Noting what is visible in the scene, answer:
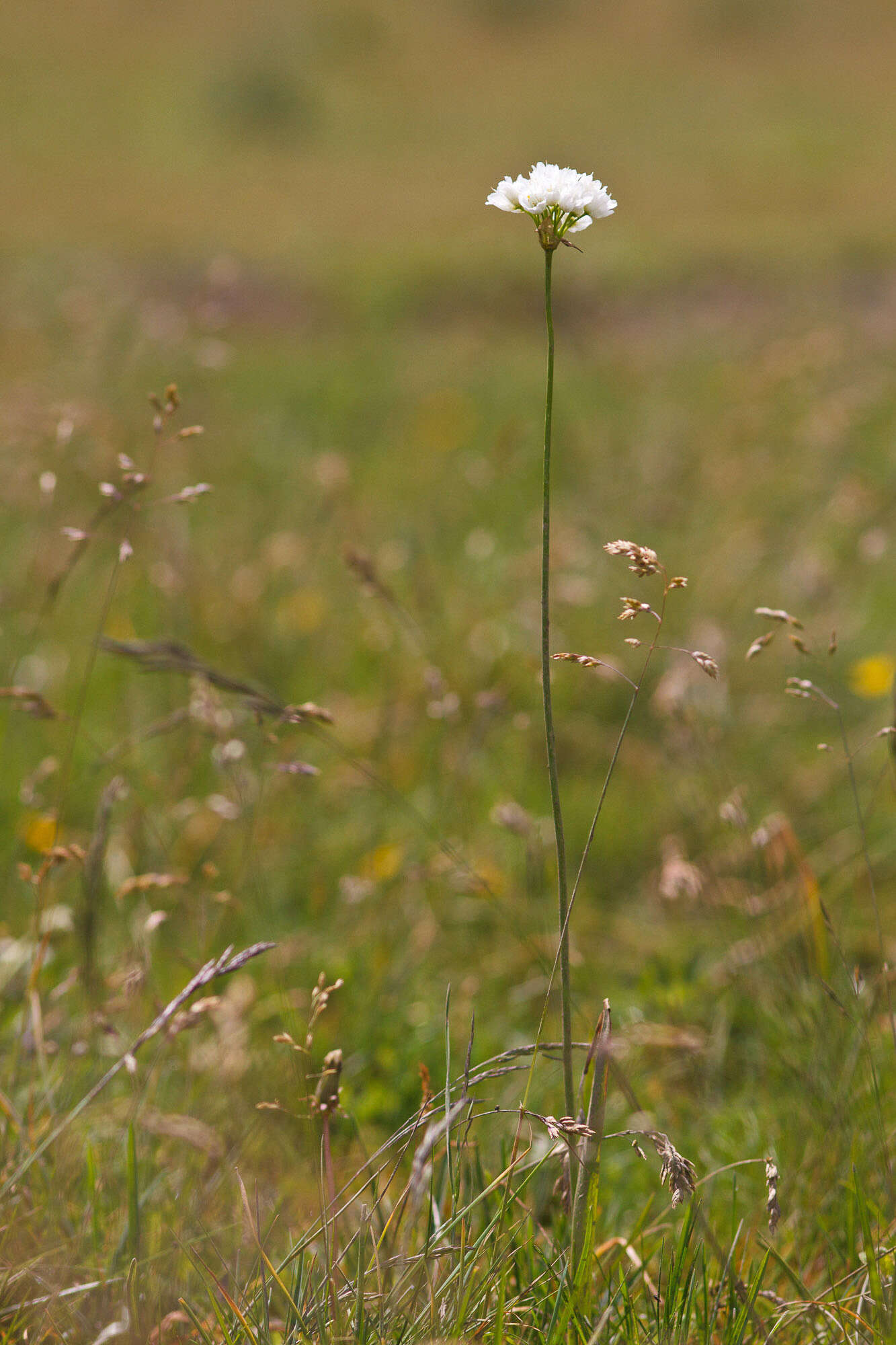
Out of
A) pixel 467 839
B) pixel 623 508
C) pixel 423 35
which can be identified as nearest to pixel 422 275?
pixel 623 508

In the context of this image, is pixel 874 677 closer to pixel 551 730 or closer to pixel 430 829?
pixel 430 829

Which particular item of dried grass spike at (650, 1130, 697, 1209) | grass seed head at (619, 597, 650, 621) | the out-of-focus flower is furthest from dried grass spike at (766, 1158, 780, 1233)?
the out-of-focus flower

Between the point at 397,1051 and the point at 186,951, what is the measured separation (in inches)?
16.3

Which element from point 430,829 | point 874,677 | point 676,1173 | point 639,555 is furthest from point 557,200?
point 874,677

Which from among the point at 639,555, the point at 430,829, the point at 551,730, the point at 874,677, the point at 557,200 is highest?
the point at 557,200

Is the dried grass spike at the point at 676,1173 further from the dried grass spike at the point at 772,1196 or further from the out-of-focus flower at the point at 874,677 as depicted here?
the out-of-focus flower at the point at 874,677

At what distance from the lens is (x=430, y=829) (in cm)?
180

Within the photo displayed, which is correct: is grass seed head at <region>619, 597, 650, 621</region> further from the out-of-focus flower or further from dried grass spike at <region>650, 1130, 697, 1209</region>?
the out-of-focus flower

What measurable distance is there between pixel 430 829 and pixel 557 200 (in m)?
1.26

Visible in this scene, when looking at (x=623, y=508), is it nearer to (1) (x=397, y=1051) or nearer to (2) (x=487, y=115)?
(1) (x=397, y=1051)

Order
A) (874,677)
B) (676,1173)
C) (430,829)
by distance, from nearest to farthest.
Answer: (676,1173), (430,829), (874,677)

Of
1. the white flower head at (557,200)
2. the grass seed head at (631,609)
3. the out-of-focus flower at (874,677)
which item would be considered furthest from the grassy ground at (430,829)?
the white flower head at (557,200)

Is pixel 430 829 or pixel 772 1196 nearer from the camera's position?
pixel 772 1196

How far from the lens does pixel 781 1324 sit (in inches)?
32.6
